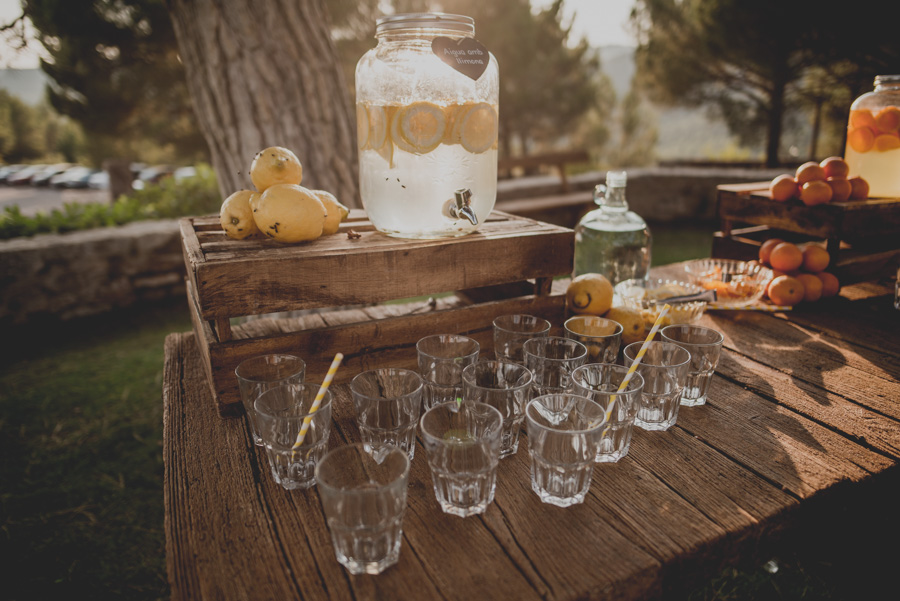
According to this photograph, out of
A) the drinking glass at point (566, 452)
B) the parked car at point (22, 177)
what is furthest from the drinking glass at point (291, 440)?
the parked car at point (22, 177)

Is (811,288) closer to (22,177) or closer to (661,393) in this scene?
(661,393)

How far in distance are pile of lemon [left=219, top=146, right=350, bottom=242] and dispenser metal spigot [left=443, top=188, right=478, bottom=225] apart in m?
0.36

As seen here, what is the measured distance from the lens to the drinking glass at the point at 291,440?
1120mm

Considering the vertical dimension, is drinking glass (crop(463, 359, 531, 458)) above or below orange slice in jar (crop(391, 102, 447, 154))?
below

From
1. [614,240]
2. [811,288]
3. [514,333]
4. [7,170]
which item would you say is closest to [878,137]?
[811,288]

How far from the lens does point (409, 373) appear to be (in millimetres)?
1242

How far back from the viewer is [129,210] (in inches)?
191

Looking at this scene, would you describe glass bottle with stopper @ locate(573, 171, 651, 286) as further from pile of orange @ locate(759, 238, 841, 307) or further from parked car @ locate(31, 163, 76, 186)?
parked car @ locate(31, 163, 76, 186)

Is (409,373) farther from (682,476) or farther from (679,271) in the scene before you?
(679,271)

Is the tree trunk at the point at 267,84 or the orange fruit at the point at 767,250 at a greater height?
the tree trunk at the point at 267,84

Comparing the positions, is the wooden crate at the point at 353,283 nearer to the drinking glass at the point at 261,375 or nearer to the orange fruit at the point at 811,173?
the drinking glass at the point at 261,375

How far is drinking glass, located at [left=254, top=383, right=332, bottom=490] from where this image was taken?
44.1 inches

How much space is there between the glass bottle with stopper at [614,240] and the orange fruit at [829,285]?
0.66 meters

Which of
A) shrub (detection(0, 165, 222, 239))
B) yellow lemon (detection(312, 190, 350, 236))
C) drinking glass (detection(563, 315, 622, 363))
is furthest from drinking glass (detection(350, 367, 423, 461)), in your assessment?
shrub (detection(0, 165, 222, 239))
